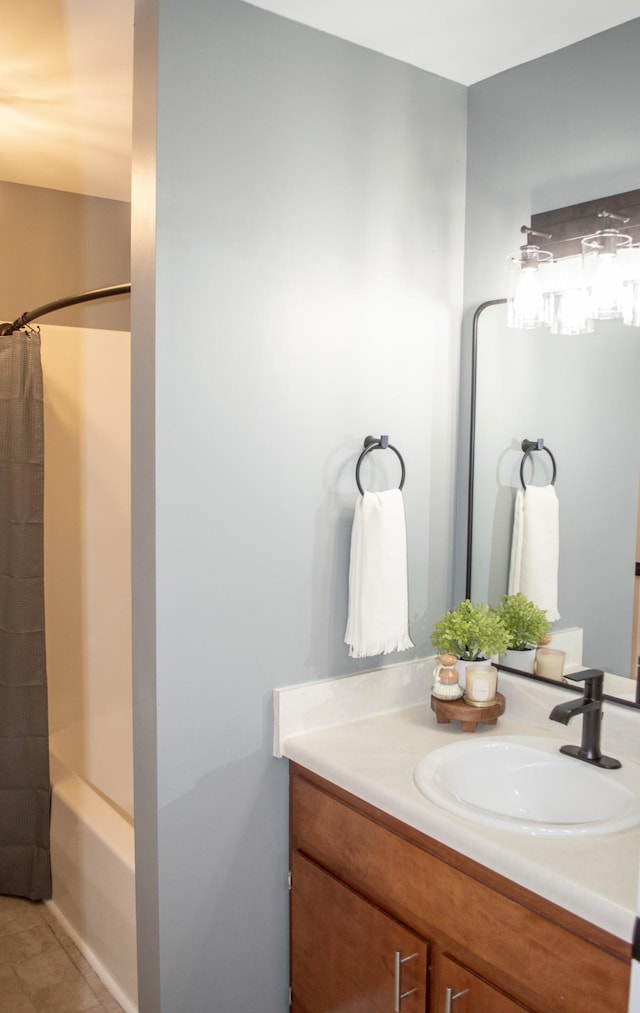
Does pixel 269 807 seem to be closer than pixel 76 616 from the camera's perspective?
Yes

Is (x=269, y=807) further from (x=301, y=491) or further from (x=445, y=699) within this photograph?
(x=301, y=491)

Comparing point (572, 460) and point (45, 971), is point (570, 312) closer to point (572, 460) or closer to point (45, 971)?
point (572, 460)

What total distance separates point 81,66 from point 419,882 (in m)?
2.15

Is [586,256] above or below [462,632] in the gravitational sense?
above

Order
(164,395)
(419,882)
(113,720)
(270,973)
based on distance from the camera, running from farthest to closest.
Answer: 1. (113,720)
2. (270,973)
3. (164,395)
4. (419,882)

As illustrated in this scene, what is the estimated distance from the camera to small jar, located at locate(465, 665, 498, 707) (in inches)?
78.2

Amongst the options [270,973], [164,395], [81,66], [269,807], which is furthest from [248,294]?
[270,973]

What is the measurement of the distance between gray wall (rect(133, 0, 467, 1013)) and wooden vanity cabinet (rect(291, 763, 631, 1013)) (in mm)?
124

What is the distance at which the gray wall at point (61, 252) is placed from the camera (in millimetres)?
3109

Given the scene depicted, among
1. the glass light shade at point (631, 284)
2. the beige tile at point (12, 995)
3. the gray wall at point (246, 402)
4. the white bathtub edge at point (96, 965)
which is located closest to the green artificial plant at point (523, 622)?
the gray wall at point (246, 402)

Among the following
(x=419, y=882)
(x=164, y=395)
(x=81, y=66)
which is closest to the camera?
(x=419, y=882)

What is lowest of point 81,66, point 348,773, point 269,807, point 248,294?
point 269,807

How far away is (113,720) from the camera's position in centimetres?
311

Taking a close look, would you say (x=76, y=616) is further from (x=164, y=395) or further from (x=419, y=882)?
(x=419, y=882)
